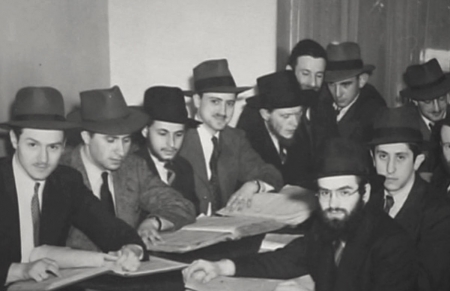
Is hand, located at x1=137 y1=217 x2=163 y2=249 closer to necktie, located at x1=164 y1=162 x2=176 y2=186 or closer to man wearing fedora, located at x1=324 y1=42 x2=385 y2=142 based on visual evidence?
necktie, located at x1=164 y1=162 x2=176 y2=186

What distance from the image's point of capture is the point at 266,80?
15.1 feet

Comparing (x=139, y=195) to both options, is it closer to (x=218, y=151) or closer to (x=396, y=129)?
(x=218, y=151)

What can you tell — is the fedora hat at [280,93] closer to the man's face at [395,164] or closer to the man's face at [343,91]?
the man's face at [343,91]

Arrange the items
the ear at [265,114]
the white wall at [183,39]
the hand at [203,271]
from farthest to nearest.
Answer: the white wall at [183,39]
the ear at [265,114]
the hand at [203,271]

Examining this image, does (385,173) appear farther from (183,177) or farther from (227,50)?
(227,50)

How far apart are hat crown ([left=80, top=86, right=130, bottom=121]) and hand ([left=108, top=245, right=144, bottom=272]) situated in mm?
936

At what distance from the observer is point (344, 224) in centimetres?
281

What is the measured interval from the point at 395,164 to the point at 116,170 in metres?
1.40

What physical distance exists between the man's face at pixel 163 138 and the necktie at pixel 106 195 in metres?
0.42

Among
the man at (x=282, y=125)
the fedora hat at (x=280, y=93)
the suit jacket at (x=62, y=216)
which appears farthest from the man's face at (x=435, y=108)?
the suit jacket at (x=62, y=216)

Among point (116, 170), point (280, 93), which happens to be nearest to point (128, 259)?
point (116, 170)

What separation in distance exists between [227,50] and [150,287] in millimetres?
3257

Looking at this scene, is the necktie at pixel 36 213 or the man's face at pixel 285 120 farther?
the man's face at pixel 285 120

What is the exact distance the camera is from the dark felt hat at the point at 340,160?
2.79 metres
